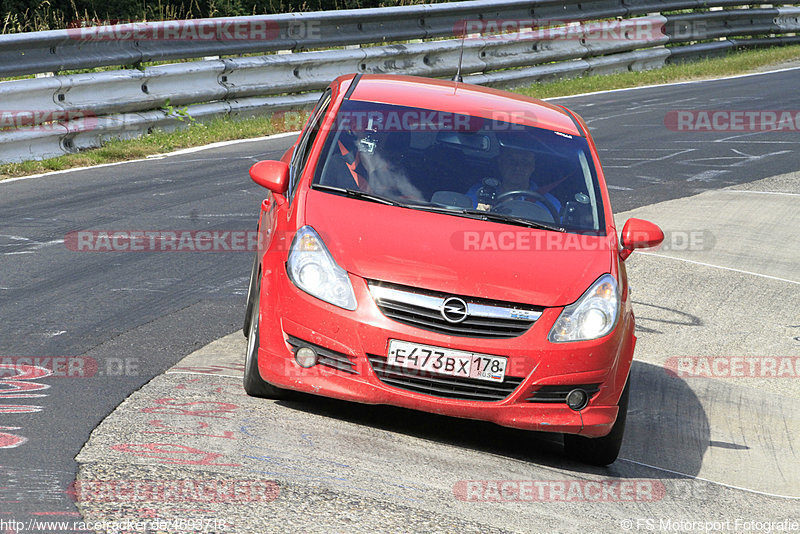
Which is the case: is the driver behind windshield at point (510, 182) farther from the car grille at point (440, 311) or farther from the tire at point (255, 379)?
the tire at point (255, 379)

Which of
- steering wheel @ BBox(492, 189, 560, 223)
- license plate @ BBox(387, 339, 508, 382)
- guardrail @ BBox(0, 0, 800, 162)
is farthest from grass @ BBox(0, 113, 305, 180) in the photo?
license plate @ BBox(387, 339, 508, 382)

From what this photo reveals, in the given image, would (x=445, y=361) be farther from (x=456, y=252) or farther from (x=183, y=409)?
(x=183, y=409)

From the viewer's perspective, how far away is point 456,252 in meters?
5.41

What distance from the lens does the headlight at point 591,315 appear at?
527cm

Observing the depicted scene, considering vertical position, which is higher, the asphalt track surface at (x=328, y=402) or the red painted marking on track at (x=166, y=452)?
the red painted marking on track at (x=166, y=452)

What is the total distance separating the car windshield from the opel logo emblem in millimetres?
893

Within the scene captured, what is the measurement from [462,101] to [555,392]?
2.26 m

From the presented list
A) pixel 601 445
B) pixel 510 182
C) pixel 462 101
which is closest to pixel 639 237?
pixel 510 182

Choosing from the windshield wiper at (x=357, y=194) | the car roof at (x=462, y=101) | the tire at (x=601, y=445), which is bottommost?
the tire at (x=601, y=445)

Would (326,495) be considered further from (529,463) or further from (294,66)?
(294,66)

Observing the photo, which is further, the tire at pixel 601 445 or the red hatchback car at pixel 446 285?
the tire at pixel 601 445

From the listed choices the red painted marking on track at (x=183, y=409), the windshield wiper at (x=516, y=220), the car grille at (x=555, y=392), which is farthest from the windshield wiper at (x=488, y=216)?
the red painted marking on track at (x=183, y=409)

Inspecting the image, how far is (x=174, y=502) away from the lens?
4098 millimetres

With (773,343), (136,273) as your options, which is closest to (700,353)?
(773,343)
